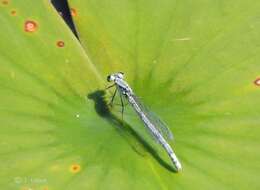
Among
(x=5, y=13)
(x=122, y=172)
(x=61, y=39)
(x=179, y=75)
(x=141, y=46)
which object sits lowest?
(x=122, y=172)

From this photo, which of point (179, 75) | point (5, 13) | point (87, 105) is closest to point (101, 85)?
point (87, 105)

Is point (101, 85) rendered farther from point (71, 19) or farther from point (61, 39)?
point (71, 19)

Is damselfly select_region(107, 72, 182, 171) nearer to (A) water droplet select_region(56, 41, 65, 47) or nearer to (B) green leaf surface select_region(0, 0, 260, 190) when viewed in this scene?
(B) green leaf surface select_region(0, 0, 260, 190)

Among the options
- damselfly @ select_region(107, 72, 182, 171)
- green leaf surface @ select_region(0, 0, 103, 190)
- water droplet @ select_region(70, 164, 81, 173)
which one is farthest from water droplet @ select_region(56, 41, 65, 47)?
water droplet @ select_region(70, 164, 81, 173)

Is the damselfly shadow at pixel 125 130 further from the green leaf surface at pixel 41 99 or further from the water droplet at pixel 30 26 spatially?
the water droplet at pixel 30 26

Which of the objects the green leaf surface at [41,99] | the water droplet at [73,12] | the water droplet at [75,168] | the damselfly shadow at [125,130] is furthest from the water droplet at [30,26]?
the water droplet at [75,168]

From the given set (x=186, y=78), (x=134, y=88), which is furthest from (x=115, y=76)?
(x=186, y=78)

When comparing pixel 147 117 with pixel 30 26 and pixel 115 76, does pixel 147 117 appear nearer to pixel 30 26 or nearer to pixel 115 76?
pixel 115 76
